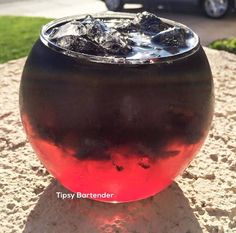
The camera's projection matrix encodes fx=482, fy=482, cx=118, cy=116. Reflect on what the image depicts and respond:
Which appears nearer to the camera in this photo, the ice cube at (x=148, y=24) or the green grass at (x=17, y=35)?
the ice cube at (x=148, y=24)

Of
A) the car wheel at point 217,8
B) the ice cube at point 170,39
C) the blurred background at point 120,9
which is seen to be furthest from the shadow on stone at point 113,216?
the car wheel at point 217,8

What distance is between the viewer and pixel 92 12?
934 centimetres

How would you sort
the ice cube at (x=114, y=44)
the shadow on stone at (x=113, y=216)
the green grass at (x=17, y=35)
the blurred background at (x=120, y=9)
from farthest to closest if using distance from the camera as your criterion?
the blurred background at (x=120, y=9)
the green grass at (x=17, y=35)
the shadow on stone at (x=113, y=216)
the ice cube at (x=114, y=44)

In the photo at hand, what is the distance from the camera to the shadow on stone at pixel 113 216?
2.61 meters

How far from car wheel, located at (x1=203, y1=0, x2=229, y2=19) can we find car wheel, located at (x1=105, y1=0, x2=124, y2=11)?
1.69m

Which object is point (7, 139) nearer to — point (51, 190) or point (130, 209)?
point (51, 190)

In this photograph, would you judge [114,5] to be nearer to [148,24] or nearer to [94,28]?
[148,24]

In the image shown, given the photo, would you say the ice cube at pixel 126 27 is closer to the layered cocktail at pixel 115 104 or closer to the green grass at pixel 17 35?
the layered cocktail at pixel 115 104

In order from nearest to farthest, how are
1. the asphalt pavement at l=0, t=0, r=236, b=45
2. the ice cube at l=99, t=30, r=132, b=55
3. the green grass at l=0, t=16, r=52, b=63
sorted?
the ice cube at l=99, t=30, r=132, b=55 < the green grass at l=0, t=16, r=52, b=63 < the asphalt pavement at l=0, t=0, r=236, b=45

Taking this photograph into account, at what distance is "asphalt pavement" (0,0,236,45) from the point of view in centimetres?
802

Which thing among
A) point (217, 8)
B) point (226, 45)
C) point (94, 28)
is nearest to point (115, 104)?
point (94, 28)

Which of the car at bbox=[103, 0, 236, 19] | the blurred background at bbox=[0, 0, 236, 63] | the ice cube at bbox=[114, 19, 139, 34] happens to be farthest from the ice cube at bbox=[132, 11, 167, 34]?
the car at bbox=[103, 0, 236, 19]

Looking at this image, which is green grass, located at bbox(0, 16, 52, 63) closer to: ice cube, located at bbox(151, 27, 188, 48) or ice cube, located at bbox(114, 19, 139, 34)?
ice cube, located at bbox(114, 19, 139, 34)

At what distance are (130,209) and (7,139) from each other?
48.5 inches
